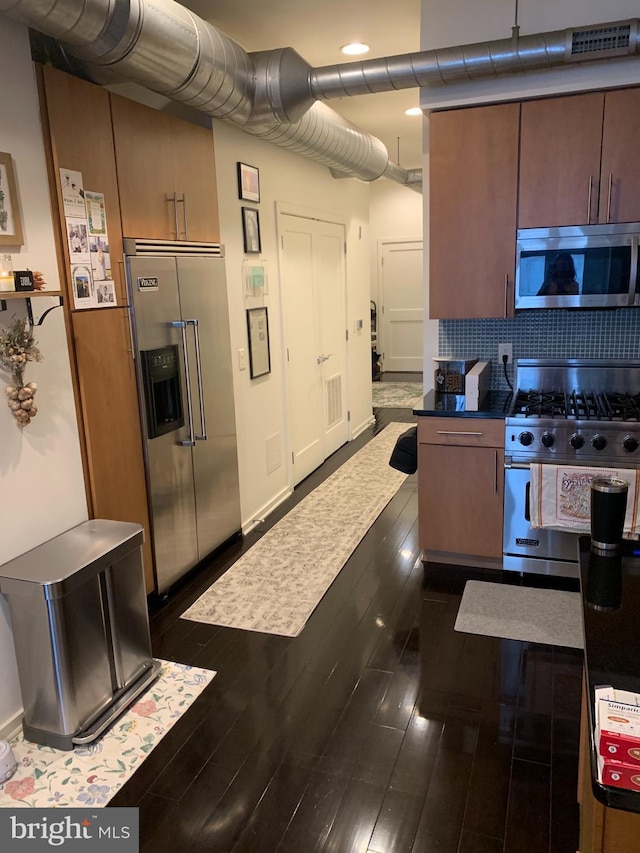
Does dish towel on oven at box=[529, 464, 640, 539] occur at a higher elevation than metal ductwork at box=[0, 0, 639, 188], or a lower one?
lower

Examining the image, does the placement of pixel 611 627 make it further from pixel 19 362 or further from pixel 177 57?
pixel 177 57

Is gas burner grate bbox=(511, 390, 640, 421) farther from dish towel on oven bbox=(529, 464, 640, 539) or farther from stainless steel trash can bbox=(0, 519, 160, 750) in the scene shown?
stainless steel trash can bbox=(0, 519, 160, 750)

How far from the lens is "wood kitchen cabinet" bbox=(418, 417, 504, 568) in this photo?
3.44 meters

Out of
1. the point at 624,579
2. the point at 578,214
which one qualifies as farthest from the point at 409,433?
the point at 624,579

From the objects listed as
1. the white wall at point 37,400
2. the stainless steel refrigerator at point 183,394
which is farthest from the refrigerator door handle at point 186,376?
the white wall at point 37,400

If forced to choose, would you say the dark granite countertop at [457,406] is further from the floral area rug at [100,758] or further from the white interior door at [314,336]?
the floral area rug at [100,758]

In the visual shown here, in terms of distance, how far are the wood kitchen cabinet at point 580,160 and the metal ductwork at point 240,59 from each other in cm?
29

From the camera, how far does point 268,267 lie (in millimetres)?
4602

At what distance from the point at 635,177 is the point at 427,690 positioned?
8.74 feet

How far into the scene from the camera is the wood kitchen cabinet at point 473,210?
339 cm

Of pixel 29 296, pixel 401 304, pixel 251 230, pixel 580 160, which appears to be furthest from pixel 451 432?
pixel 401 304

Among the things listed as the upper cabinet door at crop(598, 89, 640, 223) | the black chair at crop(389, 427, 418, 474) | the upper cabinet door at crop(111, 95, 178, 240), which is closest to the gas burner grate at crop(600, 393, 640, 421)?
the upper cabinet door at crop(598, 89, 640, 223)

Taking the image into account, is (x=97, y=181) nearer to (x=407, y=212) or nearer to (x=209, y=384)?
(x=209, y=384)

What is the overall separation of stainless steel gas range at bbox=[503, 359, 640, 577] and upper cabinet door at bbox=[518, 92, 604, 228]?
2.84ft
